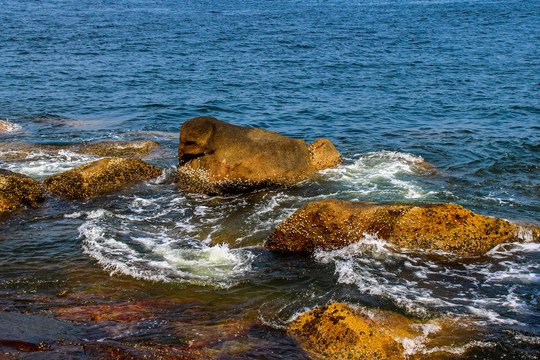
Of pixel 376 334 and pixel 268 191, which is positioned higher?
pixel 376 334

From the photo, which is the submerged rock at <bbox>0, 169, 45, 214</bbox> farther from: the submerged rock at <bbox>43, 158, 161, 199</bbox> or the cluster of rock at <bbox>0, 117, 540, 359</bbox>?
the submerged rock at <bbox>43, 158, 161, 199</bbox>

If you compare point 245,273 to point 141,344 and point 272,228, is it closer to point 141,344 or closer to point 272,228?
point 272,228

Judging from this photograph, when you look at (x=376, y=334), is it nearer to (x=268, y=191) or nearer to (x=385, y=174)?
(x=268, y=191)

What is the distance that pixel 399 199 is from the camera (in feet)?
33.7

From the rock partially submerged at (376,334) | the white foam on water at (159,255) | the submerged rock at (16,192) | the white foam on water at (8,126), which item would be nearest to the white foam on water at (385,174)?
the white foam on water at (159,255)

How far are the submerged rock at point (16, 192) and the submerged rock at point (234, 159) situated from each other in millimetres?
2883

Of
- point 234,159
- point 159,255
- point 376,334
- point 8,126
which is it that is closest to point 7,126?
point 8,126

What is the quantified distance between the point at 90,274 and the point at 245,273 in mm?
2162

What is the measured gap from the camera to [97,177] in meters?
10.8

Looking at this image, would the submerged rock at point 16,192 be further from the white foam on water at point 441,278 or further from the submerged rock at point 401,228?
the white foam on water at point 441,278

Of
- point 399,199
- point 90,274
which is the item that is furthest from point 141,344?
point 399,199

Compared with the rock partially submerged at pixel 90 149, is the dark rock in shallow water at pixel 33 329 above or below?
above

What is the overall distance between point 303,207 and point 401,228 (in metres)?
1.53

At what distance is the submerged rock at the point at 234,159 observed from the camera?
35.4 ft
